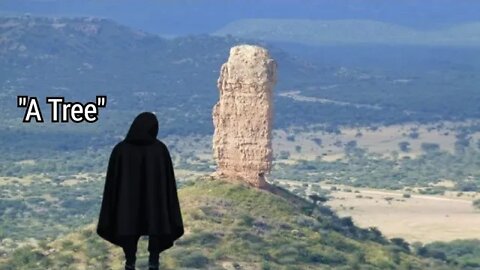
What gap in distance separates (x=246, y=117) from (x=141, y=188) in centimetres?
2577

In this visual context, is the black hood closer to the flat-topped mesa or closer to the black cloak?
the black cloak

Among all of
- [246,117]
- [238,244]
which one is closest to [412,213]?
[238,244]

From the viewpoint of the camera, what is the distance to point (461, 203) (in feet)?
289

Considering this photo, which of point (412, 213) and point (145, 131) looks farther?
point (412, 213)

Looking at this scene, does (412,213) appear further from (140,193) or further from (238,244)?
(140,193)

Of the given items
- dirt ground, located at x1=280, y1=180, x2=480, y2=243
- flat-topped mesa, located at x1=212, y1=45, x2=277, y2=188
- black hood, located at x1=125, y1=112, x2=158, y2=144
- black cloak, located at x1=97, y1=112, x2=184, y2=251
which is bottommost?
dirt ground, located at x1=280, y1=180, x2=480, y2=243

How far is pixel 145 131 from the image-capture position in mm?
13086

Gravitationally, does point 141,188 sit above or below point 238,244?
above

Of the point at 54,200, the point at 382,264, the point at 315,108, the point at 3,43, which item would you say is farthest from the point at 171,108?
the point at 382,264

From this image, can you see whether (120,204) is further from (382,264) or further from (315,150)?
(315,150)

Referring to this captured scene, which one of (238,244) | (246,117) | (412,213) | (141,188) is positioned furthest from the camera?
(412,213)

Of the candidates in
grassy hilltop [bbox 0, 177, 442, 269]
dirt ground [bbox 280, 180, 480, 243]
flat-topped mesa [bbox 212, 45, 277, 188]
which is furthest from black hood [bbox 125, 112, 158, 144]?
dirt ground [bbox 280, 180, 480, 243]

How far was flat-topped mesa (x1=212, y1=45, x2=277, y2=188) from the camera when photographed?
38469 mm

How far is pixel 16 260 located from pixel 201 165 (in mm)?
69298
